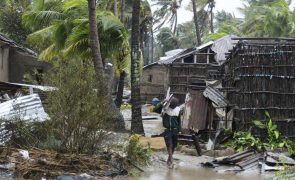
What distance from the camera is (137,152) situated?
10.9 metres

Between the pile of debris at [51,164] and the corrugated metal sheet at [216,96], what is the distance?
5615 mm

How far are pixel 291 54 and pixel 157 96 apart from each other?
2368cm

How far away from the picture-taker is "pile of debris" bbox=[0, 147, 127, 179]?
8.80 m

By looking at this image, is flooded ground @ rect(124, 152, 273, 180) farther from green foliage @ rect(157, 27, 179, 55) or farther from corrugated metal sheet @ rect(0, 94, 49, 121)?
green foliage @ rect(157, 27, 179, 55)

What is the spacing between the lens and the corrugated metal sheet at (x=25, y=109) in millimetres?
10094

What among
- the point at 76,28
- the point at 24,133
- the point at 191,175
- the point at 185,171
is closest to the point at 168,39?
the point at 76,28

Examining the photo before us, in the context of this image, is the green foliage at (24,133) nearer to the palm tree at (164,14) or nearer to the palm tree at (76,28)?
the palm tree at (76,28)

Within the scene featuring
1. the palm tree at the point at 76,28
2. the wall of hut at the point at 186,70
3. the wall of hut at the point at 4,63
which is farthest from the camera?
the wall of hut at the point at 186,70

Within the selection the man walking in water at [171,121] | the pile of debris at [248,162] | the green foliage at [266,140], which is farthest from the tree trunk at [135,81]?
the man walking in water at [171,121]

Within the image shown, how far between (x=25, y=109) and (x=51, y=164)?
236 centimetres

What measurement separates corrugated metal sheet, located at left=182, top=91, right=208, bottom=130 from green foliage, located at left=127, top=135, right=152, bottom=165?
413 cm

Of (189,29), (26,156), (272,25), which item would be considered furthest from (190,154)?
(189,29)

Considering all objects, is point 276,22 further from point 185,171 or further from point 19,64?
point 185,171

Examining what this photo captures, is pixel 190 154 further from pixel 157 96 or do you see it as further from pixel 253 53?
pixel 157 96
